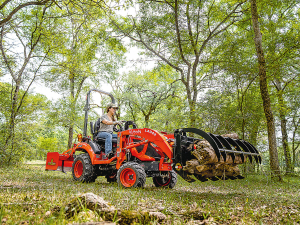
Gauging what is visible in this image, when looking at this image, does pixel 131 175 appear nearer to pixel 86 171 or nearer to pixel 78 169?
pixel 86 171

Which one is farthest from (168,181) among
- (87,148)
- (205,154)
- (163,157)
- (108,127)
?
(87,148)

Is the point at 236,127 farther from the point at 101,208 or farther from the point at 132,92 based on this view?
the point at 132,92

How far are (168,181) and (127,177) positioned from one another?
136 cm

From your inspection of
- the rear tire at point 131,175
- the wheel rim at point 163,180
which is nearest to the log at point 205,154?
the rear tire at point 131,175

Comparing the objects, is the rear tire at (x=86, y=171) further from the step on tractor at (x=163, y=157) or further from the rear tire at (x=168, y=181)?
the rear tire at (x=168, y=181)

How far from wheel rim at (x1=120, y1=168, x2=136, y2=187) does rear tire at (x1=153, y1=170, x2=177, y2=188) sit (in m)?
1.20

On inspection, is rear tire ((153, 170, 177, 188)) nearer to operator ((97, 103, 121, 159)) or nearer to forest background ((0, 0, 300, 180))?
operator ((97, 103, 121, 159))

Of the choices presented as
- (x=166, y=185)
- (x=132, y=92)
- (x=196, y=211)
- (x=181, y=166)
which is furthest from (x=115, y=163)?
(x=132, y=92)

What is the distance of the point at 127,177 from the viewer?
642 cm

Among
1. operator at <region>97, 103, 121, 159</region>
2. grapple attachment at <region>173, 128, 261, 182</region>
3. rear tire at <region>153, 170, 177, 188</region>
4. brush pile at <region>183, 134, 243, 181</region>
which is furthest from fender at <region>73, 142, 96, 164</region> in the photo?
brush pile at <region>183, 134, 243, 181</region>

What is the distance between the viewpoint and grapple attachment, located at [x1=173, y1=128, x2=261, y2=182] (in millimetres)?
5266

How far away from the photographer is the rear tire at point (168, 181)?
702cm

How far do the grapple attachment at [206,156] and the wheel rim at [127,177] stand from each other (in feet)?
4.31

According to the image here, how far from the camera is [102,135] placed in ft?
24.9
